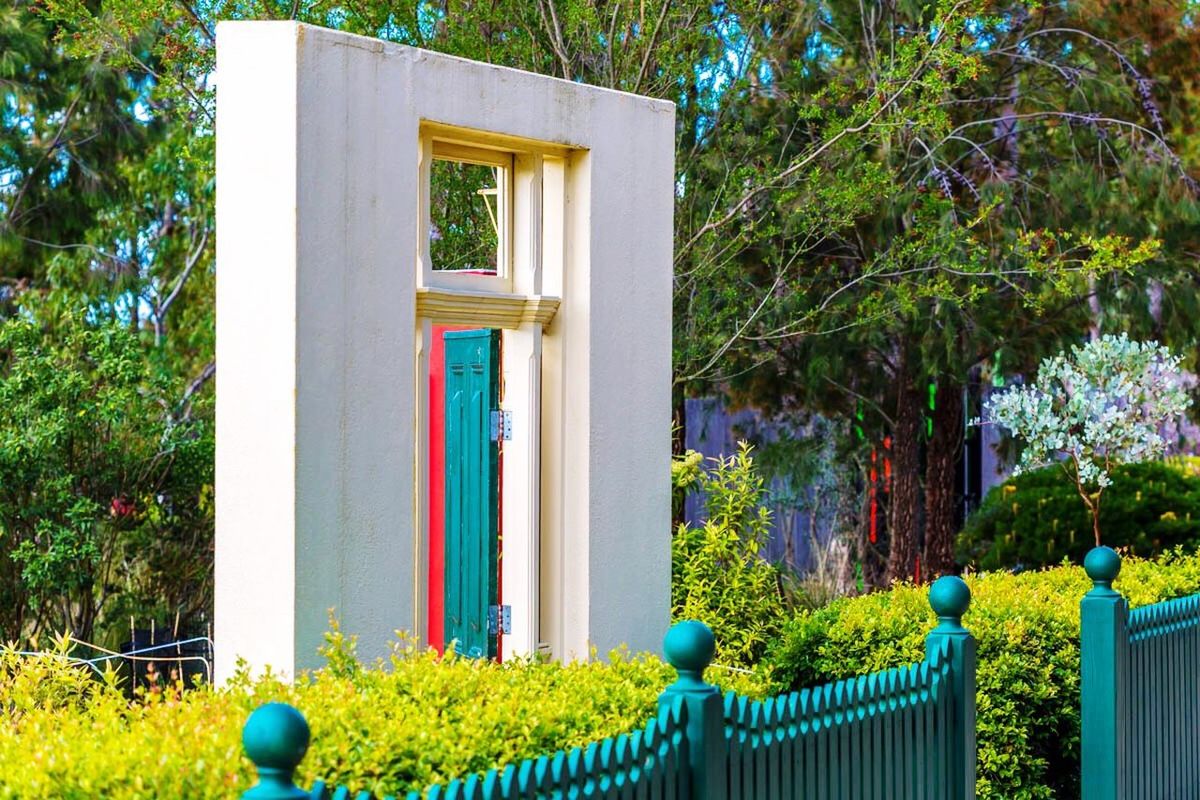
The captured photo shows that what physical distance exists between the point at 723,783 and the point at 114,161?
13.7 m

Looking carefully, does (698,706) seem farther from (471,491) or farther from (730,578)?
(730,578)

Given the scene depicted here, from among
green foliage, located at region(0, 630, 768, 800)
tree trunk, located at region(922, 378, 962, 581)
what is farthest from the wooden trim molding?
tree trunk, located at region(922, 378, 962, 581)

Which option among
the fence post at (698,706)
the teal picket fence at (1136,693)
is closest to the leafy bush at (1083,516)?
the teal picket fence at (1136,693)

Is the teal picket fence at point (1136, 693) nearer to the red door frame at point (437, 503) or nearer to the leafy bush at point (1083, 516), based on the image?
the red door frame at point (437, 503)

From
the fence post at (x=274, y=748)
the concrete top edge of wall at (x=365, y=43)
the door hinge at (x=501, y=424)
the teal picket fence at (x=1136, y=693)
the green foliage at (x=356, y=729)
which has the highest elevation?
the concrete top edge of wall at (x=365, y=43)

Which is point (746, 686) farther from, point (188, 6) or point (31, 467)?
point (188, 6)

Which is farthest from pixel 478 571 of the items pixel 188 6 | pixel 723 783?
pixel 188 6

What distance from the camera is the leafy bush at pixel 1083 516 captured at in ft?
45.9

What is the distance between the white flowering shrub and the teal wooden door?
595 cm

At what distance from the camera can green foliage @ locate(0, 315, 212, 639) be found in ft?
34.9

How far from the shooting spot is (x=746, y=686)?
6000 mm

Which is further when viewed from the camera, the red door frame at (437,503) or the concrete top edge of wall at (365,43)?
the red door frame at (437,503)

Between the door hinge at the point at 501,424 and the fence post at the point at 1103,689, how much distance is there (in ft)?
9.95

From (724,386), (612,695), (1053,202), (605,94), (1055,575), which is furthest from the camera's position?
(724,386)
